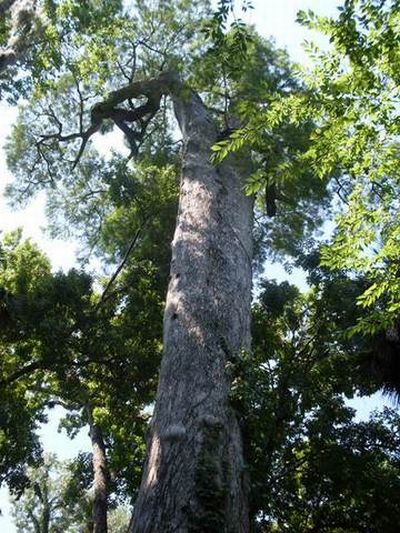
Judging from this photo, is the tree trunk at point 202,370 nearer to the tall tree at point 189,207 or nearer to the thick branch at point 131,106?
the tall tree at point 189,207

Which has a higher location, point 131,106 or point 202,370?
point 131,106

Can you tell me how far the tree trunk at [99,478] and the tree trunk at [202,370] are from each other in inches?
302

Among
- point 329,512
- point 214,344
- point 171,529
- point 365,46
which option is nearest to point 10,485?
point 329,512

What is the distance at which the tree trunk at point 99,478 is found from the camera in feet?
37.2

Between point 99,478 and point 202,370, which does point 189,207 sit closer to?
point 202,370

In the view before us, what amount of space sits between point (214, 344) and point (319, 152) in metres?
2.13

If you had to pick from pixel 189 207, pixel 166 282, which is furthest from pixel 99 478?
pixel 189 207

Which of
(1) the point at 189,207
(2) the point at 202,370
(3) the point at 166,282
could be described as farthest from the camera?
(3) the point at 166,282

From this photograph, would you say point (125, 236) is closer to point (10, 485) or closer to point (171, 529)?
point (10, 485)

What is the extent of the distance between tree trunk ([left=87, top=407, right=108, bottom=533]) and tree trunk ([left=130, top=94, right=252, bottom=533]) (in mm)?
7661

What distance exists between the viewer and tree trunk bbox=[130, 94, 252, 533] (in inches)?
146

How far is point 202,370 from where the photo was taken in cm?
480

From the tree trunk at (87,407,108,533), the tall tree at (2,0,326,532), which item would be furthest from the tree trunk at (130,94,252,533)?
the tree trunk at (87,407,108,533)

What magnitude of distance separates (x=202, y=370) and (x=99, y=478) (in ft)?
29.0
